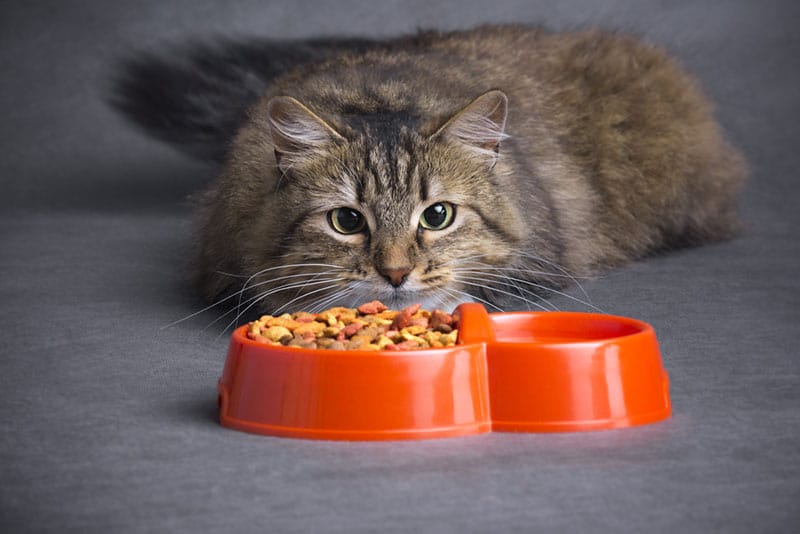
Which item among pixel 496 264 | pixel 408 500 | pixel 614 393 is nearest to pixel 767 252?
pixel 496 264

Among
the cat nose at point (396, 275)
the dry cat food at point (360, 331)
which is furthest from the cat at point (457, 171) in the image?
the dry cat food at point (360, 331)

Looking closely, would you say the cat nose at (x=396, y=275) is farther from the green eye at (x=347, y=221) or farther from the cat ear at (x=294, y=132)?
the cat ear at (x=294, y=132)

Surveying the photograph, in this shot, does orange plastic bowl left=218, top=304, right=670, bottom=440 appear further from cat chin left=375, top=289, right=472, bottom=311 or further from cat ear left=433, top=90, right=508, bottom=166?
cat ear left=433, top=90, right=508, bottom=166

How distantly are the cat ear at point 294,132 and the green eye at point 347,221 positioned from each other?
0.55 feet

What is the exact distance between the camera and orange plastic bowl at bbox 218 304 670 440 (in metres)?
1.99

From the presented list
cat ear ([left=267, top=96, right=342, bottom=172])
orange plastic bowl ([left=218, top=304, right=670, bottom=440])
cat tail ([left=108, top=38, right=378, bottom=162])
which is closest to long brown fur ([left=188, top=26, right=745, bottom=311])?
cat ear ([left=267, top=96, right=342, bottom=172])

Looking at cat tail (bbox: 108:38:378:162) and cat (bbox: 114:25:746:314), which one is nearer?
cat (bbox: 114:25:746:314)

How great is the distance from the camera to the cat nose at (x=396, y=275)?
257cm

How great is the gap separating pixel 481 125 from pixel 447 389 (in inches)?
38.0

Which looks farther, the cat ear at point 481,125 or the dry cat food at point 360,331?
the cat ear at point 481,125

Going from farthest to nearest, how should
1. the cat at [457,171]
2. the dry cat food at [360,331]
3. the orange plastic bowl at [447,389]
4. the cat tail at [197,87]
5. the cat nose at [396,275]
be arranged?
the cat tail at [197,87], the cat at [457,171], the cat nose at [396,275], the dry cat food at [360,331], the orange plastic bowl at [447,389]

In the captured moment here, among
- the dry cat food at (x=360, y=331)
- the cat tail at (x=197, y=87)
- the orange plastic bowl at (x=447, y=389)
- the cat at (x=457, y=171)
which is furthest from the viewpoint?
Result: the cat tail at (x=197, y=87)

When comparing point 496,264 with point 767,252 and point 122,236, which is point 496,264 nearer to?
point 767,252

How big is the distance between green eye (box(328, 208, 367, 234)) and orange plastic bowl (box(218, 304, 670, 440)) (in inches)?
25.3
